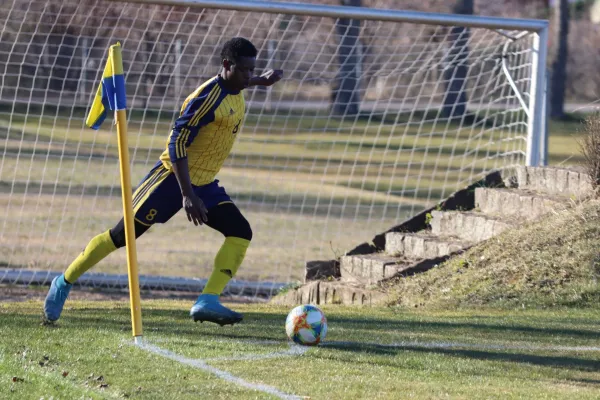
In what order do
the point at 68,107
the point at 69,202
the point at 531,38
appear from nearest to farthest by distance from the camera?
the point at 531,38, the point at 68,107, the point at 69,202

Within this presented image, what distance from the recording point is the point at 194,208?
7.12 m

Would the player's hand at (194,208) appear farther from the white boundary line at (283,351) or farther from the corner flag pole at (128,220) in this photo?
the white boundary line at (283,351)

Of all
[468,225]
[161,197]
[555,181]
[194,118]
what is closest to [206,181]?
[161,197]

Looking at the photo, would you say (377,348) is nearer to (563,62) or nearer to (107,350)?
(107,350)

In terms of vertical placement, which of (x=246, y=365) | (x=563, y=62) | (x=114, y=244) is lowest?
(x=246, y=365)

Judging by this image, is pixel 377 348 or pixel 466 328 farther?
pixel 466 328

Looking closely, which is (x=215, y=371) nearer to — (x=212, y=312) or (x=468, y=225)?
(x=212, y=312)

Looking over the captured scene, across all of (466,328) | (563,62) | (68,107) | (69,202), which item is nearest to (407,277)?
(466,328)

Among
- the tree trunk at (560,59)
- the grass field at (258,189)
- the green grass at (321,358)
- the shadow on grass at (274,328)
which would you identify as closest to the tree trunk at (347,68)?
the grass field at (258,189)

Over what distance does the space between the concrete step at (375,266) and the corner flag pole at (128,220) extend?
451 cm

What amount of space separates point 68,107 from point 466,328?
11.4 meters

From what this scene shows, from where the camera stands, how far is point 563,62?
43.5m

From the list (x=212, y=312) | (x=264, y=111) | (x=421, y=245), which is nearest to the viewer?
(x=212, y=312)

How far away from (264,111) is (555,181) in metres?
10.8
